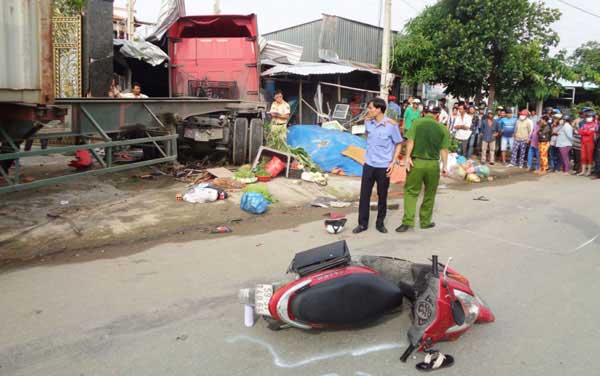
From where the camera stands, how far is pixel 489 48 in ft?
50.6

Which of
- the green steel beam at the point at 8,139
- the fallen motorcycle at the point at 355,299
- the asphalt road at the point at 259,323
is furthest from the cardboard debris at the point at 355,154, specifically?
the fallen motorcycle at the point at 355,299

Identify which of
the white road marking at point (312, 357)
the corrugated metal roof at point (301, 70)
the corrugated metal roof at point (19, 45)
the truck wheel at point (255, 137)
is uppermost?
the corrugated metal roof at point (301, 70)

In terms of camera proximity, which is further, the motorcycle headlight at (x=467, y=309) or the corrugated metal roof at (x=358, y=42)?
the corrugated metal roof at (x=358, y=42)

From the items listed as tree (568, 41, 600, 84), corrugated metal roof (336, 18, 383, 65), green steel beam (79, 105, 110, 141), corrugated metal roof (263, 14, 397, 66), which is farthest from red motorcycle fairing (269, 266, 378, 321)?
tree (568, 41, 600, 84)

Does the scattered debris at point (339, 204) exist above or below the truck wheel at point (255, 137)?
below

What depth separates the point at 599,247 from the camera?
5934 millimetres

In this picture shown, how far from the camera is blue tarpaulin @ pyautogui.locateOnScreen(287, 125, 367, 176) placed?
10539mm

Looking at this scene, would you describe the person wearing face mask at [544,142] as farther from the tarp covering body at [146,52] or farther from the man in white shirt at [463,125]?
the tarp covering body at [146,52]

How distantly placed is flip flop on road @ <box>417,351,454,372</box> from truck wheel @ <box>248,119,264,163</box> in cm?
735

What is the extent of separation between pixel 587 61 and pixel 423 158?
20.7 m

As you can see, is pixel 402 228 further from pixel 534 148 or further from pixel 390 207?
pixel 534 148

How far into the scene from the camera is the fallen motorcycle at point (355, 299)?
324cm

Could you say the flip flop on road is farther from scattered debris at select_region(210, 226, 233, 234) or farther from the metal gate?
the metal gate

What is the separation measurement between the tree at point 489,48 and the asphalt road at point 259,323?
10.00m
